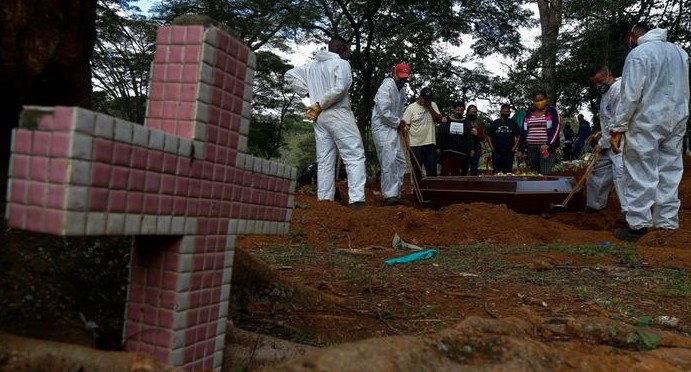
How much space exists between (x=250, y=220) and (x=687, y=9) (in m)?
15.2

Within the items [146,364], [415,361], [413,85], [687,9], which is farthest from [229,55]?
[413,85]

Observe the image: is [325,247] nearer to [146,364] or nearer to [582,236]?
[582,236]

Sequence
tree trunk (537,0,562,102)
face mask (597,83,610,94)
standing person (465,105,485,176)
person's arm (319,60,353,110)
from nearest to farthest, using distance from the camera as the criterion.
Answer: person's arm (319,60,353,110) < face mask (597,83,610,94) < standing person (465,105,485,176) < tree trunk (537,0,562,102)

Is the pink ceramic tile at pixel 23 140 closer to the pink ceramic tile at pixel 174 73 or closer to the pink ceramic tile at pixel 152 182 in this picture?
the pink ceramic tile at pixel 152 182

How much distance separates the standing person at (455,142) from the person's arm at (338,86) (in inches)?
162

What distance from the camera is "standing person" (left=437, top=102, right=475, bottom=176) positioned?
11.1 meters

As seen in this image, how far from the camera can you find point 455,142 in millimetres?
11156

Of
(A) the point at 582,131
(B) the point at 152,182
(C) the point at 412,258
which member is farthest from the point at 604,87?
(A) the point at 582,131

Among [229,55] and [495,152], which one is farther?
[495,152]

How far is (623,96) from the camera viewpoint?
5.85 meters

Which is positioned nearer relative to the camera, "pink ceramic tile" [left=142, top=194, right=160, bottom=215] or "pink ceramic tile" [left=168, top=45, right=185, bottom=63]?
"pink ceramic tile" [left=142, top=194, right=160, bottom=215]

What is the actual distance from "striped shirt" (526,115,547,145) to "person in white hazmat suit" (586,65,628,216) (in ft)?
7.11

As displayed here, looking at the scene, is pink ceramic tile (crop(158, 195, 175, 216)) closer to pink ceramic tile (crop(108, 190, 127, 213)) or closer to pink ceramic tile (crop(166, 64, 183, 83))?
pink ceramic tile (crop(108, 190, 127, 213))

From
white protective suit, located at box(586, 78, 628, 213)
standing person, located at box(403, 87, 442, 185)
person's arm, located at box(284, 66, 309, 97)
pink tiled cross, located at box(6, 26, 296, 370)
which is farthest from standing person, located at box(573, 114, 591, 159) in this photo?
pink tiled cross, located at box(6, 26, 296, 370)
